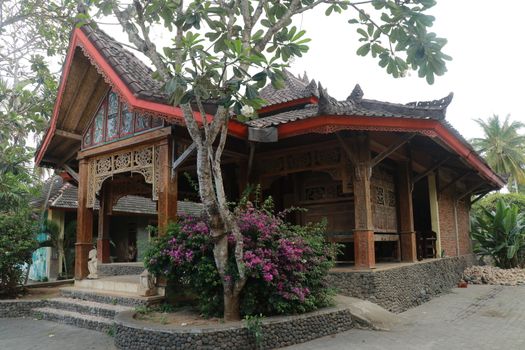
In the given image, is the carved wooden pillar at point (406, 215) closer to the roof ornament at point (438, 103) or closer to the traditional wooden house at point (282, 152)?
the traditional wooden house at point (282, 152)

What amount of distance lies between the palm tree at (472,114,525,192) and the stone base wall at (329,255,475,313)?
25.4 meters

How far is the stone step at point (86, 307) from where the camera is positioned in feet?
22.9

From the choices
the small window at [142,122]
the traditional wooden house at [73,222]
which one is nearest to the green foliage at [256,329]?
the small window at [142,122]

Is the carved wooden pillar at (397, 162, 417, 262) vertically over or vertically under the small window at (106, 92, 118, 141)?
under

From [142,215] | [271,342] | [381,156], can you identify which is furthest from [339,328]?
[142,215]

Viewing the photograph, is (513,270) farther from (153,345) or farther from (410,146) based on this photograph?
(153,345)

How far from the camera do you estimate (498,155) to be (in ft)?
111

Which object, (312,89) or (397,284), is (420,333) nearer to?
(397,284)

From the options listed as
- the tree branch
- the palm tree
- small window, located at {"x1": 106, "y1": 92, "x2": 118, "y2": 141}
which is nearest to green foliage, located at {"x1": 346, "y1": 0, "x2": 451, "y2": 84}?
the tree branch

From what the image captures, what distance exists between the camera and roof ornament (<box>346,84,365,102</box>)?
807 centimetres

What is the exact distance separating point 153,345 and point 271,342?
4.64 feet

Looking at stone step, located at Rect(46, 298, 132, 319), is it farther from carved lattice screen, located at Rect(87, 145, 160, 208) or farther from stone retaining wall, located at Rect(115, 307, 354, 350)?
carved lattice screen, located at Rect(87, 145, 160, 208)

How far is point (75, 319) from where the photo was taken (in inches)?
284

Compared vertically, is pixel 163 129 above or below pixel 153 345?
above
